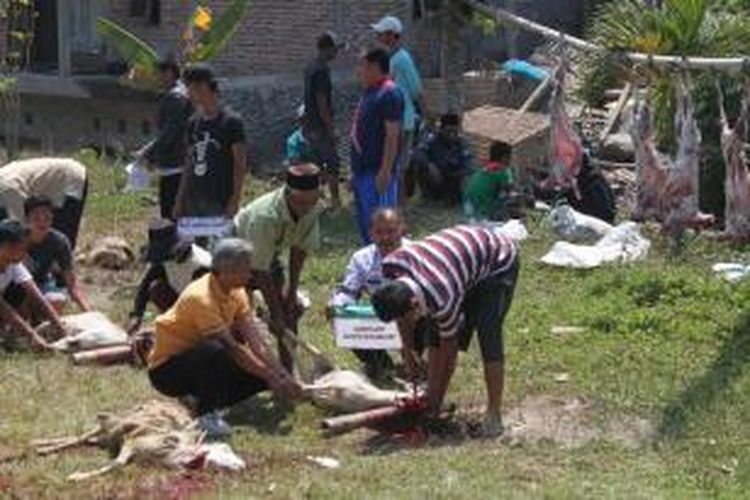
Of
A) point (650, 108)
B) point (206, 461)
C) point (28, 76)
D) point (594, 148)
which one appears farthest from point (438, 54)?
point (206, 461)

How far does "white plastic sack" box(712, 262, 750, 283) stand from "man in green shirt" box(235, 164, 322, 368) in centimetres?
383

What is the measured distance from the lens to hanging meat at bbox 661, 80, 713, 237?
1359 cm

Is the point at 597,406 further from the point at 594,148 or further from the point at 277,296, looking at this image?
the point at 594,148

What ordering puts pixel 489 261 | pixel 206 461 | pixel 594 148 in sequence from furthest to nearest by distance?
1. pixel 594 148
2. pixel 489 261
3. pixel 206 461

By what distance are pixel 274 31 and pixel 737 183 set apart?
880cm

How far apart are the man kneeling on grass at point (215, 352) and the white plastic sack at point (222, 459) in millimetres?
447

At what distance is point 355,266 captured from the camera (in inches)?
386

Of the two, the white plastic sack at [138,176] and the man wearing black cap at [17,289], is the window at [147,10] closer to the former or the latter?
the white plastic sack at [138,176]

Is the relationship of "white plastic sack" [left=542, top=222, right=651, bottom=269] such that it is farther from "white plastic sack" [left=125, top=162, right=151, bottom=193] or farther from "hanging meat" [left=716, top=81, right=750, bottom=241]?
"white plastic sack" [left=125, top=162, right=151, bottom=193]

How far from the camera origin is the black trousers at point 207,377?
337 inches

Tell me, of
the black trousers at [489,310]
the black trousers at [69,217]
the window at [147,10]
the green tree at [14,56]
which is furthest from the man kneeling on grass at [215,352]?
the window at [147,10]

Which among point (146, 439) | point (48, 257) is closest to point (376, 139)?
point (48, 257)

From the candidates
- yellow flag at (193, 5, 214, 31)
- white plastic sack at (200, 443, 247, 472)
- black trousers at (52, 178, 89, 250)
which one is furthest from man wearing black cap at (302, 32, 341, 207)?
white plastic sack at (200, 443, 247, 472)

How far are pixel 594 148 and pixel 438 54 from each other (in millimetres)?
3464
